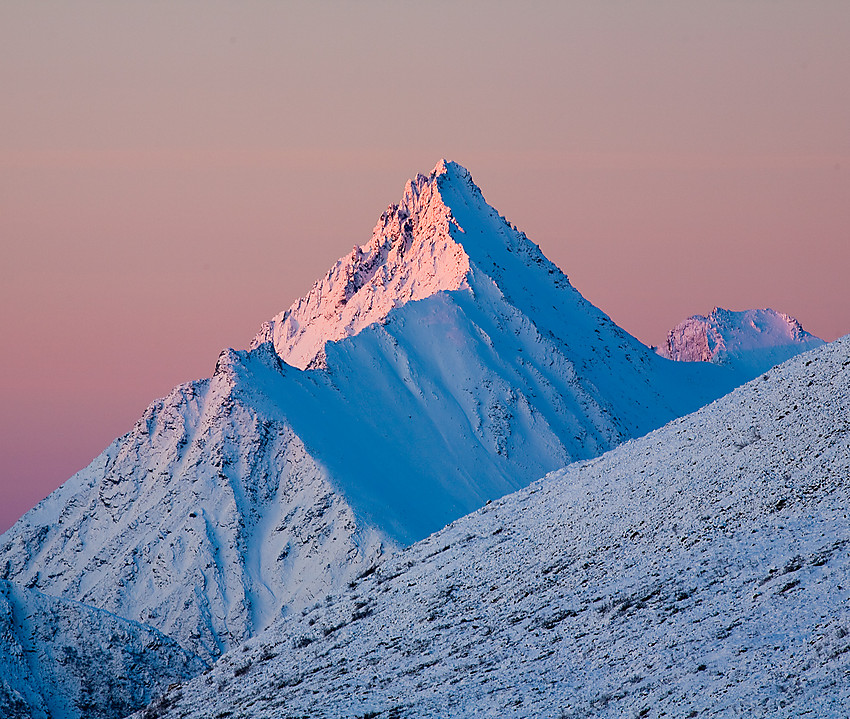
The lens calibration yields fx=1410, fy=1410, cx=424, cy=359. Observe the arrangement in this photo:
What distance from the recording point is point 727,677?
41.8 metres

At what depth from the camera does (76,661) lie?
283 feet

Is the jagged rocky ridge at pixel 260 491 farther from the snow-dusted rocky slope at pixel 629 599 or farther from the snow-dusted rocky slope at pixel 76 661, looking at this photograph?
the snow-dusted rocky slope at pixel 629 599

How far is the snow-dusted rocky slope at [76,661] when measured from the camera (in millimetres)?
82875

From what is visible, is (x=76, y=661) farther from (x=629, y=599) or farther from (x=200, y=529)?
(x=200, y=529)

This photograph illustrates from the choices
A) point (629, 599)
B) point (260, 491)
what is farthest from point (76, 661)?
point (260, 491)

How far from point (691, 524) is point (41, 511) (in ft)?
495

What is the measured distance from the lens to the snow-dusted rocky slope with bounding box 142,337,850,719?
43.6m

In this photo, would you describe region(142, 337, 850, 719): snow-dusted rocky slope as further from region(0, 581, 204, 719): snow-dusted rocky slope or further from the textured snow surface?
the textured snow surface

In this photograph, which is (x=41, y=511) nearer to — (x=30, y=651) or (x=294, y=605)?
(x=294, y=605)

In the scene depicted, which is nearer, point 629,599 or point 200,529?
point 629,599

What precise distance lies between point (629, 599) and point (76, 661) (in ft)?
146

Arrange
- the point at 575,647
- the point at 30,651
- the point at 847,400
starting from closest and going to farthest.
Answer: the point at 575,647, the point at 847,400, the point at 30,651

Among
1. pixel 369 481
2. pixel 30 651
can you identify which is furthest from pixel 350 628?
pixel 369 481

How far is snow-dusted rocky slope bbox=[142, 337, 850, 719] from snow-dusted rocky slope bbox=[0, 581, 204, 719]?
18.0m
